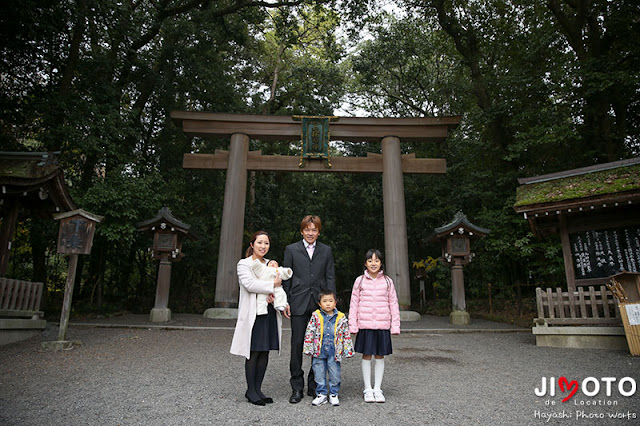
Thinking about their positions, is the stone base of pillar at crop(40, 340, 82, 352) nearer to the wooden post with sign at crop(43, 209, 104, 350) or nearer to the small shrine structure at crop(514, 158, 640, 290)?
the wooden post with sign at crop(43, 209, 104, 350)

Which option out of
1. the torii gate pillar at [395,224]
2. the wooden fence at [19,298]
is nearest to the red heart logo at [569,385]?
the torii gate pillar at [395,224]

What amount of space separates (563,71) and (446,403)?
34.8 ft

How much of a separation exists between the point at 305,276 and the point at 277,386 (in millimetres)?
1255

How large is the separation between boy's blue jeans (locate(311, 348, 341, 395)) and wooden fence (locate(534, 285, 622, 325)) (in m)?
4.87

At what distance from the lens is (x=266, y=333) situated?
3.19m

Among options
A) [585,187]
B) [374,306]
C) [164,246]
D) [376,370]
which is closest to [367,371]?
[376,370]

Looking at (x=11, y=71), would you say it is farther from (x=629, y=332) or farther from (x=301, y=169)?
(x=629, y=332)

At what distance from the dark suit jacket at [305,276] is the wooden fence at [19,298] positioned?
594 cm

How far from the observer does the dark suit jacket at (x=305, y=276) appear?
3.44 meters

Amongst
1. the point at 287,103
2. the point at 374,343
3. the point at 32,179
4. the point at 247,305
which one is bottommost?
the point at 374,343

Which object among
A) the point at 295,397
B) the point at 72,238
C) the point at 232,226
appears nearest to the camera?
the point at 295,397

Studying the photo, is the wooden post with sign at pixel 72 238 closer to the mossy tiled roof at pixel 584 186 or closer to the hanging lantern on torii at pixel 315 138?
the hanging lantern on torii at pixel 315 138

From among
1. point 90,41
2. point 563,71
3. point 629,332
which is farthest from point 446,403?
point 90,41

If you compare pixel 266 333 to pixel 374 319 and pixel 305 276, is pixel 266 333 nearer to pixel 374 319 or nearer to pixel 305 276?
pixel 305 276
